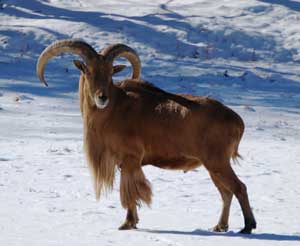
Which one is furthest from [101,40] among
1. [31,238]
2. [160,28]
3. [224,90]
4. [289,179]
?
[31,238]

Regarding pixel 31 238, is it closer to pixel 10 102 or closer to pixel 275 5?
pixel 10 102

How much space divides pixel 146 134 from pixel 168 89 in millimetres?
13577

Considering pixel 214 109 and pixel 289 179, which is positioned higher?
pixel 214 109

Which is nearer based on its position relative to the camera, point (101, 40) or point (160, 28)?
point (101, 40)

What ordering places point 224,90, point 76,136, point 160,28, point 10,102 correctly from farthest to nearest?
1. point 160,28
2. point 224,90
3. point 10,102
4. point 76,136

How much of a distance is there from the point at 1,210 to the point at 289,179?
4411 mm

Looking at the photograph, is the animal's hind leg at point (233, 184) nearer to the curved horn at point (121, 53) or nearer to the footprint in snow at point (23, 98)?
the curved horn at point (121, 53)

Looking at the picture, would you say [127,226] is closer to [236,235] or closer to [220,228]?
[220,228]

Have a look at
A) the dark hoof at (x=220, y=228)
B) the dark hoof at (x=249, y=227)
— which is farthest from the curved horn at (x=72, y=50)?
the dark hoof at (x=249, y=227)

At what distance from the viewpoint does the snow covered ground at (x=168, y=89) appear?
909cm

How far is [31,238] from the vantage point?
314 inches

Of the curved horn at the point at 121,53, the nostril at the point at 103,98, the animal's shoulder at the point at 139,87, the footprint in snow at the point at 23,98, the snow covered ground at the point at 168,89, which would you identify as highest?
the curved horn at the point at 121,53

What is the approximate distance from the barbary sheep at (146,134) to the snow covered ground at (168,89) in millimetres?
419

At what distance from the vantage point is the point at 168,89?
22.8 meters
